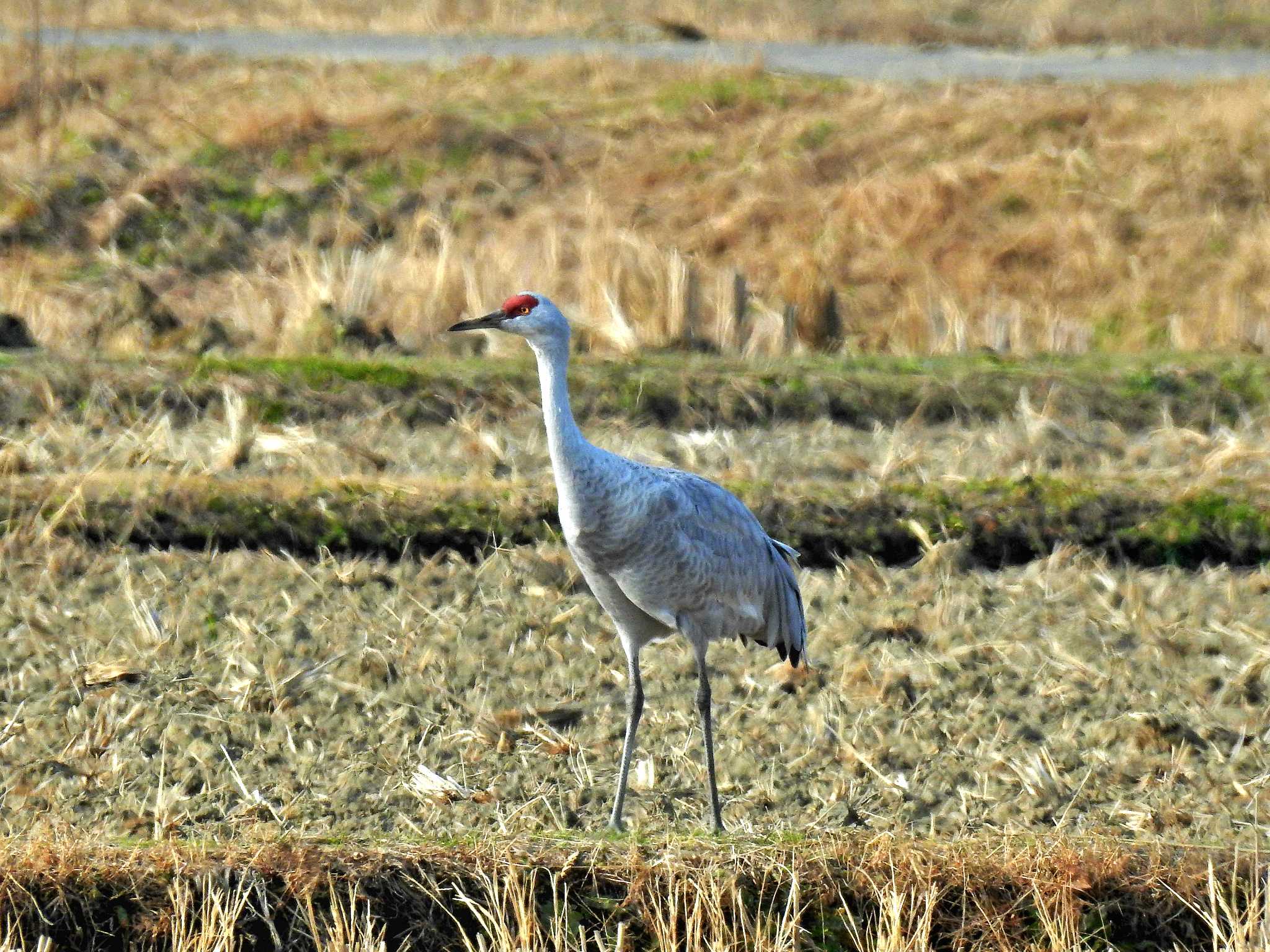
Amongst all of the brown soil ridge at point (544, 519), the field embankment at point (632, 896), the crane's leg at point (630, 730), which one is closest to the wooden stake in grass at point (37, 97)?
the brown soil ridge at point (544, 519)

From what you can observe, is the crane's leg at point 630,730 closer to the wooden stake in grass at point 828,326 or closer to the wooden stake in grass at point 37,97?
Result: the wooden stake in grass at point 828,326

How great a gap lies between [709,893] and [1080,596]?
3.03 m

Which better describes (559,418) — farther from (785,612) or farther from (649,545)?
(785,612)

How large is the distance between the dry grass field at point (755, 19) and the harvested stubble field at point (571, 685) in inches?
460

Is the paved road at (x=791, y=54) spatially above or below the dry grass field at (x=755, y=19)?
below

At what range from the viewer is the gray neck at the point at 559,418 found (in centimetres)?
532

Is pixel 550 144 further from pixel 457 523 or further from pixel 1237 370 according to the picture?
pixel 457 523

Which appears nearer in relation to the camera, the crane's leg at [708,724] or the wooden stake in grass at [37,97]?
the crane's leg at [708,724]

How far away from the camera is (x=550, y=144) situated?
16.4 meters

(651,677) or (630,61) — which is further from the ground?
(630,61)

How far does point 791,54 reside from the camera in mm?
19531

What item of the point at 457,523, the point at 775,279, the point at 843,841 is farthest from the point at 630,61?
the point at 843,841

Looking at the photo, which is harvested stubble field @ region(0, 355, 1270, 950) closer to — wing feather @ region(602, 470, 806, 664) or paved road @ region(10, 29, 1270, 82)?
wing feather @ region(602, 470, 806, 664)

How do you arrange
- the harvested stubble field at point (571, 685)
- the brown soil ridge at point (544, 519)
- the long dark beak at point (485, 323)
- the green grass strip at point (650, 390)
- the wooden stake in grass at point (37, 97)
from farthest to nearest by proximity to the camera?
the wooden stake in grass at point (37, 97)
the green grass strip at point (650, 390)
the brown soil ridge at point (544, 519)
the long dark beak at point (485, 323)
the harvested stubble field at point (571, 685)
